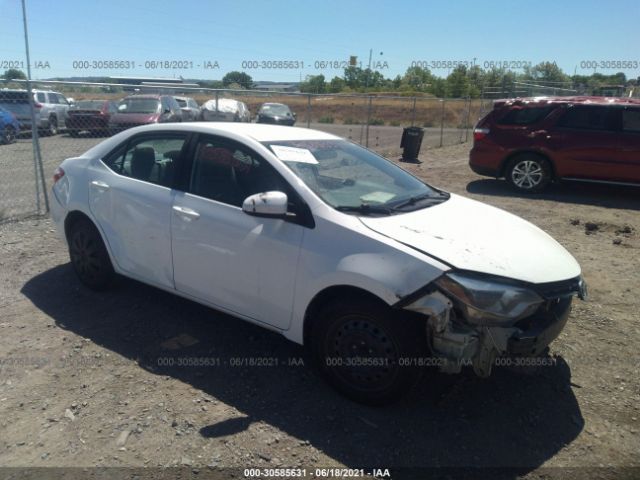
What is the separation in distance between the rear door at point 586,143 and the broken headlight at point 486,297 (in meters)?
7.55

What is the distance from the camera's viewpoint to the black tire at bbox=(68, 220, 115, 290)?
4.40m

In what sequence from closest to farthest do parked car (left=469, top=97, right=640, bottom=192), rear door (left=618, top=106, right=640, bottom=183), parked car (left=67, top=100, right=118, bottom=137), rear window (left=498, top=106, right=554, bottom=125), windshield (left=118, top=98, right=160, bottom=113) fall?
rear door (left=618, top=106, right=640, bottom=183)
parked car (left=469, top=97, right=640, bottom=192)
rear window (left=498, top=106, right=554, bottom=125)
parked car (left=67, top=100, right=118, bottom=137)
windshield (left=118, top=98, right=160, bottom=113)

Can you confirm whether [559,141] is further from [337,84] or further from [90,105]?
[337,84]

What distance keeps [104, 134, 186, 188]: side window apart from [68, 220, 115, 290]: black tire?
631 millimetres

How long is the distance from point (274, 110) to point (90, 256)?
1917cm

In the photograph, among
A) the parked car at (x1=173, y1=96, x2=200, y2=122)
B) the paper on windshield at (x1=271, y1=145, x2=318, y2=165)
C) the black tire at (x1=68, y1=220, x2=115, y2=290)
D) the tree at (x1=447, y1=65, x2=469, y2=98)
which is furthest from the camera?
the tree at (x1=447, y1=65, x2=469, y2=98)

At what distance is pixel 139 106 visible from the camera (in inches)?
647

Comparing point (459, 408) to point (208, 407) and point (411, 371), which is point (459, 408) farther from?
point (208, 407)

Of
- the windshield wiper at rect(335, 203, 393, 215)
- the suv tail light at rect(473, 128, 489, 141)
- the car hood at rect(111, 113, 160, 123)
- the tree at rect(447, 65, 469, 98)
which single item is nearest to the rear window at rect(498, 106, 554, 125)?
the suv tail light at rect(473, 128, 489, 141)

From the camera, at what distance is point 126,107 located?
53.5ft

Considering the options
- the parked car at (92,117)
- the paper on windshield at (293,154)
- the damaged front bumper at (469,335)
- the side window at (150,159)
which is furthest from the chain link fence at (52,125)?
the damaged front bumper at (469,335)

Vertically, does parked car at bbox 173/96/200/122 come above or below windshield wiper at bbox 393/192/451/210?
above

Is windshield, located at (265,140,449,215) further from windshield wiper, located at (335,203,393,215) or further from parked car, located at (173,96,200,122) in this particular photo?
parked car, located at (173,96,200,122)

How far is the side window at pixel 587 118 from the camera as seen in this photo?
29.7 ft
